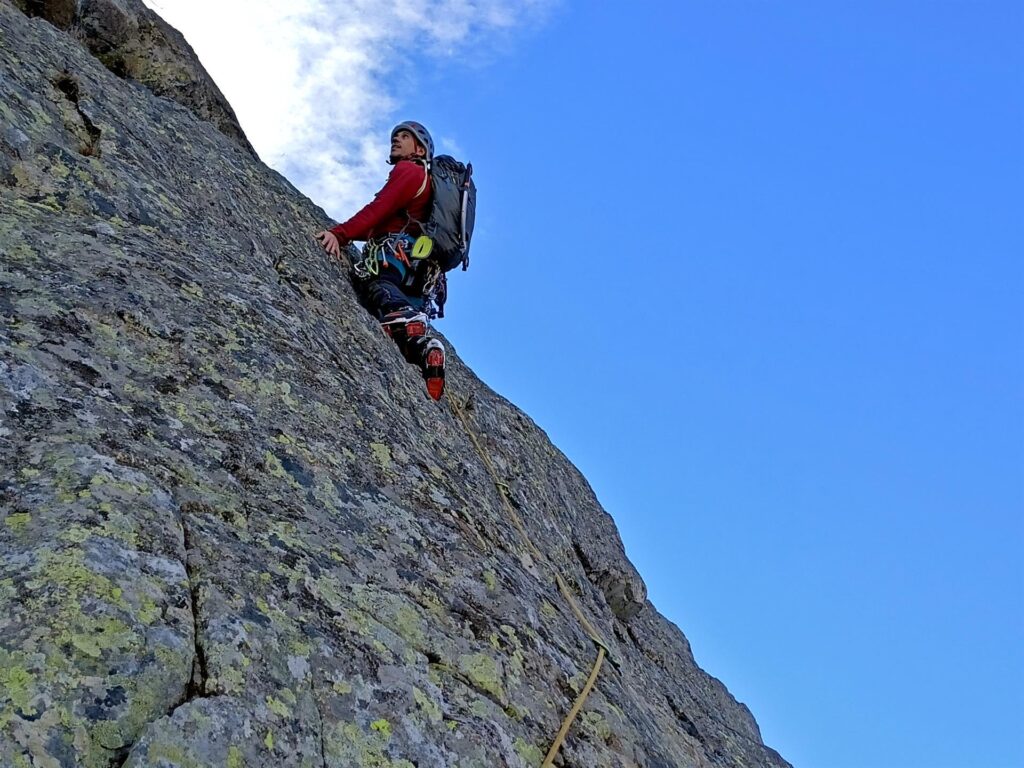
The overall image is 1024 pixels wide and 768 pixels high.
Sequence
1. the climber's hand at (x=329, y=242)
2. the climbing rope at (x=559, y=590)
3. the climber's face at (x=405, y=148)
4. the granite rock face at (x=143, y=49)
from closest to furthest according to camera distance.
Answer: the climbing rope at (x=559, y=590)
the climber's hand at (x=329, y=242)
the granite rock face at (x=143, y=49)
the climber's face at (x=405, y=148)

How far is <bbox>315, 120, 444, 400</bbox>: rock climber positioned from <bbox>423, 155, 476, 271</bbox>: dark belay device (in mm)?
123

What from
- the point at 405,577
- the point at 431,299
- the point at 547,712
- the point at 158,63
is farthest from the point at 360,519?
the point at 158,63

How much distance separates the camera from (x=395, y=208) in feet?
33.1

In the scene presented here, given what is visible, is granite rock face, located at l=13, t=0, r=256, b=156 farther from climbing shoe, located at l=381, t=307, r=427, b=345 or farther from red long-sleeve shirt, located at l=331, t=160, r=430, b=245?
climbing shoe, located at l=381, t=307, r=427, b=345

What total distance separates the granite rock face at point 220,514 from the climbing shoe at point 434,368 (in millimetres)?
392

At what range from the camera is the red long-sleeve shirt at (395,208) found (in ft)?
32.1

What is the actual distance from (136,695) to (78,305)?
269 cm

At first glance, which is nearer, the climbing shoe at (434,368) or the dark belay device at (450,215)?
the climbing shoe at (434,368)

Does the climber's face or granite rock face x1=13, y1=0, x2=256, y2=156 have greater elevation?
the climber's face

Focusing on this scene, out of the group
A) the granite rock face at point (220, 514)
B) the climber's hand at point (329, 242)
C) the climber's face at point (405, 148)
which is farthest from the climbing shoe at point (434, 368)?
the climber's face at point (405, 148)

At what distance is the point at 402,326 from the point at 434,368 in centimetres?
59

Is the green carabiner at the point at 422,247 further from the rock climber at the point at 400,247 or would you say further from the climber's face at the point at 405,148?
the climber's face at the point at 405,148

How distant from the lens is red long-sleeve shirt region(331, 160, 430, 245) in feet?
32.1

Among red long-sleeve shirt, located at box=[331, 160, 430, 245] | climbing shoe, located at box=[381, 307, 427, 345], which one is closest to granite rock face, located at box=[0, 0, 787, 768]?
climbing shoe, located at box=[381, 307, 427, 345]
